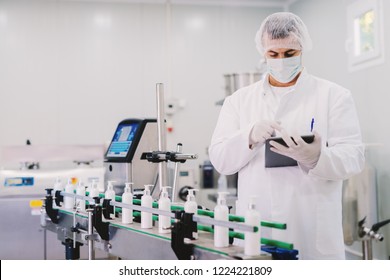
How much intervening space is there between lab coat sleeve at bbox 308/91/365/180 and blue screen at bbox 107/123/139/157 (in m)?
0.81

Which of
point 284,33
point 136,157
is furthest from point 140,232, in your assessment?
point 284,33

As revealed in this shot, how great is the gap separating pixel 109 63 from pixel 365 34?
5.63 feet

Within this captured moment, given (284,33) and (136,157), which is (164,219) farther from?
(284,33)

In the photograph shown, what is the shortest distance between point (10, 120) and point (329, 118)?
2660 millimetres

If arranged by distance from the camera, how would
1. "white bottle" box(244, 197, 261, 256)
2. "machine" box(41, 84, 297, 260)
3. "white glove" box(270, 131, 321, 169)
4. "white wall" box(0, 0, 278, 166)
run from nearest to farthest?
"white bottle" box(244, 197, 261, 256) < "machine" box(41, 84, 297, 260) < "white glove" box(270, 131, 321, 169) < "white wall" box(0, 0, 278, 166)

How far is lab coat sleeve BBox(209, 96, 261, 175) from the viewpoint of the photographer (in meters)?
1.43

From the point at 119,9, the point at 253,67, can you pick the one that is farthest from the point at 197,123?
the point at 119,9

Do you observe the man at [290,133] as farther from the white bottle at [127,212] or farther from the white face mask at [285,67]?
the white bottle at [127,212]

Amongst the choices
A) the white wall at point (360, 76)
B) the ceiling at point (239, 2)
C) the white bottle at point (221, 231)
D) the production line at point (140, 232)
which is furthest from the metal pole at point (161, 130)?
the white wall at point (360, 76)

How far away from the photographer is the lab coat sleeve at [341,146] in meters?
1.35

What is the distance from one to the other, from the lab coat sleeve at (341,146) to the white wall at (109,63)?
154 cm

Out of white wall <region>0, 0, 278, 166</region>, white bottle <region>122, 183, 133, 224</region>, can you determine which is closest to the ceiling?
white wall <region>0, 0, 278, 166</region>

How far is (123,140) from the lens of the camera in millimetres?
1972

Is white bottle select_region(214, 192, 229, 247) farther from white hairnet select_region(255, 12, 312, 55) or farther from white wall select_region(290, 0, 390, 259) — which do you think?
white wall select_region(290, 0, 390, 259)
